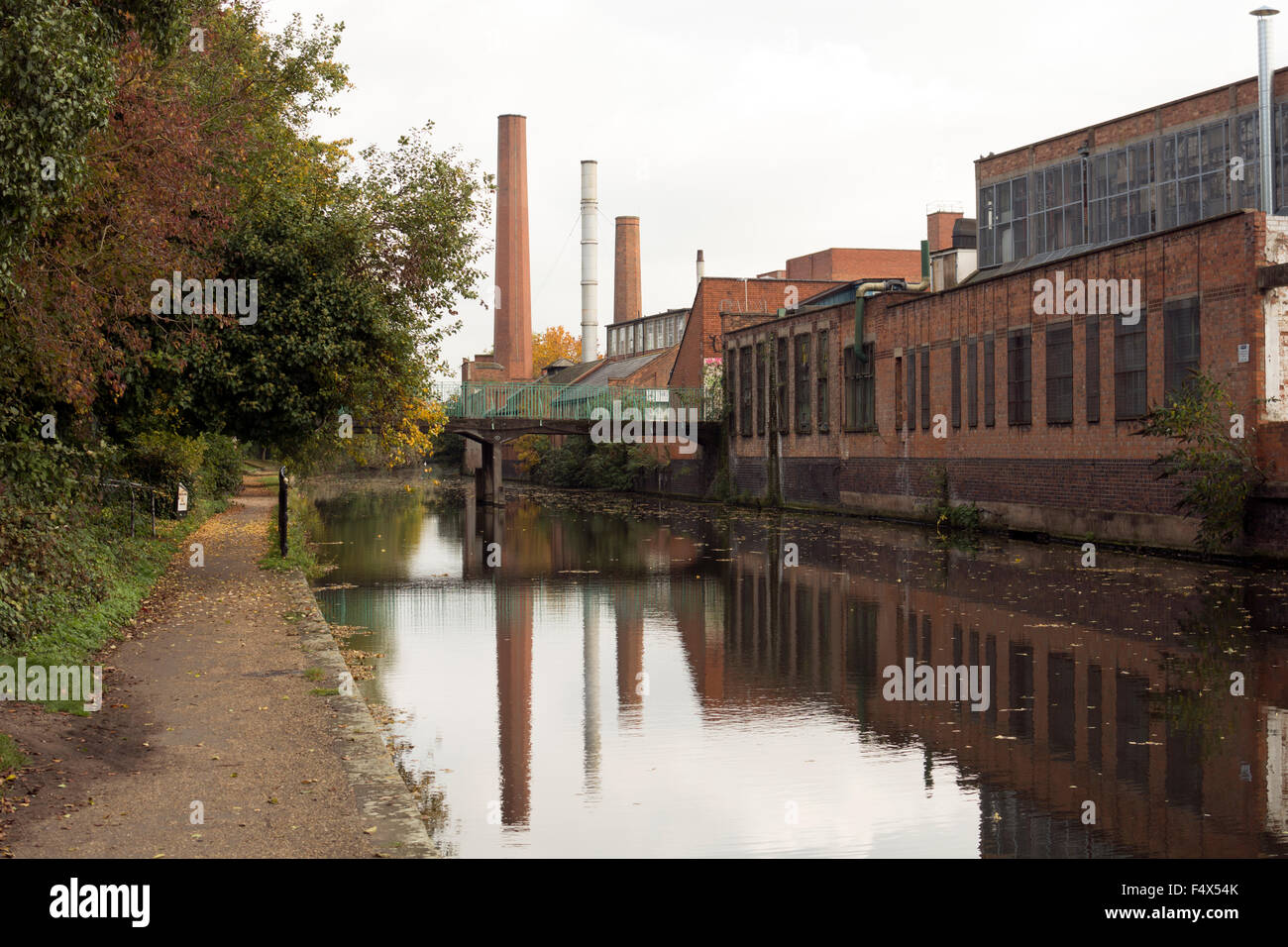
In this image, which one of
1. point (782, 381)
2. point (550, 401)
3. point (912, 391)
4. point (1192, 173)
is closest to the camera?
point (912, 391)

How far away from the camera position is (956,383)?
39531mm

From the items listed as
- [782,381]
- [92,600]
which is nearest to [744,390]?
[782,381]

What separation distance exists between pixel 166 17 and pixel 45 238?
8.79 ft

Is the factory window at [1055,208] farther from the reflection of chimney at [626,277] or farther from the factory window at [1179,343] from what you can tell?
the reflection of chimney at [626,277]

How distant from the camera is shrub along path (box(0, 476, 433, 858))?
6969 millimetres

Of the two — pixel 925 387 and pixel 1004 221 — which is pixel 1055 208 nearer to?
pixel 1004 221

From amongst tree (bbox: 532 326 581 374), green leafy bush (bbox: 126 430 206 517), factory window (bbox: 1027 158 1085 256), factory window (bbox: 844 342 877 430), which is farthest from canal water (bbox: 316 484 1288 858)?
tree (bbox: 532 326 581 374)

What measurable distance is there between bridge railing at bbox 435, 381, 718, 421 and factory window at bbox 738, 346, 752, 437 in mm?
2797

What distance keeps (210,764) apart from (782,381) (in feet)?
153

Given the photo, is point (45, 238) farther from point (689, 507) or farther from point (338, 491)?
point (338, 491)

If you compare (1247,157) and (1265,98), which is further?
(1247,157)

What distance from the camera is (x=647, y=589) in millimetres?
21703

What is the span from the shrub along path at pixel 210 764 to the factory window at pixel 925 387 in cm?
2970
